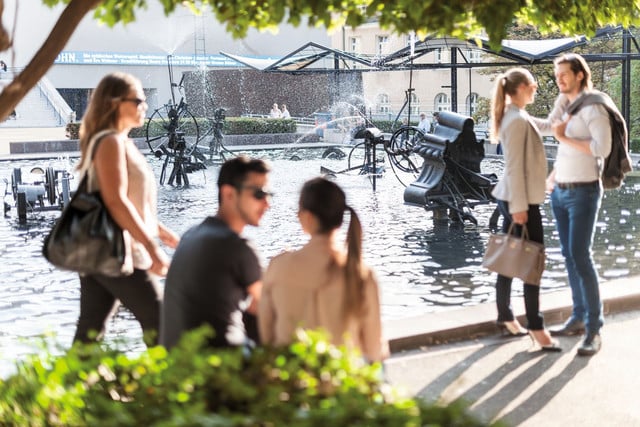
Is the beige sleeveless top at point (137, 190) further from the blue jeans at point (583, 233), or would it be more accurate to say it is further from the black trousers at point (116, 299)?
the blue jeans at point (583, 233)

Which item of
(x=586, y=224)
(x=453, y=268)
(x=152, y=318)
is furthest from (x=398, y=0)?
(x=453, y=268)

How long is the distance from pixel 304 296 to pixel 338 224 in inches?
13.1

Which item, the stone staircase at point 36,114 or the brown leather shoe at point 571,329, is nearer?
the brown leather shoe at point 571,329

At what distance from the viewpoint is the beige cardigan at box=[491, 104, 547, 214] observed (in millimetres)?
6527

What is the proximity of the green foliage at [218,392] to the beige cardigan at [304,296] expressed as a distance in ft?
2.03

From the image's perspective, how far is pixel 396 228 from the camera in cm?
1401

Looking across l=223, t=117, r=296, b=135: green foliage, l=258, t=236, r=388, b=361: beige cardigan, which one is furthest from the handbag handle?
l=223, t=117, r=296, b=135: green foliage

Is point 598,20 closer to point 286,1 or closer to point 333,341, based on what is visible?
point 286,1

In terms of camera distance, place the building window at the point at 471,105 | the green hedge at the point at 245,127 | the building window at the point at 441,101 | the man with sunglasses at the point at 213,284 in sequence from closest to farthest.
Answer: the man with sunglasses at the point at 213,284 → the building window at the point at 471,105 → the green hedge at the point at 245,127 → the building window at the point at 441,101

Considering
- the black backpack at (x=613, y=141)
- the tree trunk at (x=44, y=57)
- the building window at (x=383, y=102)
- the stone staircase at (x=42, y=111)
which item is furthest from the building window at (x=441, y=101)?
the tree trunk at (x=44, y=57)

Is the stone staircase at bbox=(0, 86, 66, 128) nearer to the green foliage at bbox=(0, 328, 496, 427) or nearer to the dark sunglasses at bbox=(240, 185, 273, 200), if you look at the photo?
the dark sunglasses at bbox=(240, 185, 273, 200)

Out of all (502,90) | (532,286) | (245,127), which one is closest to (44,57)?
(502,90)

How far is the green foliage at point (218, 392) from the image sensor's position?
2.68 metres

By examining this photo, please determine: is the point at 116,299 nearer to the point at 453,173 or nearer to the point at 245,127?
Result: the point at 453,173
